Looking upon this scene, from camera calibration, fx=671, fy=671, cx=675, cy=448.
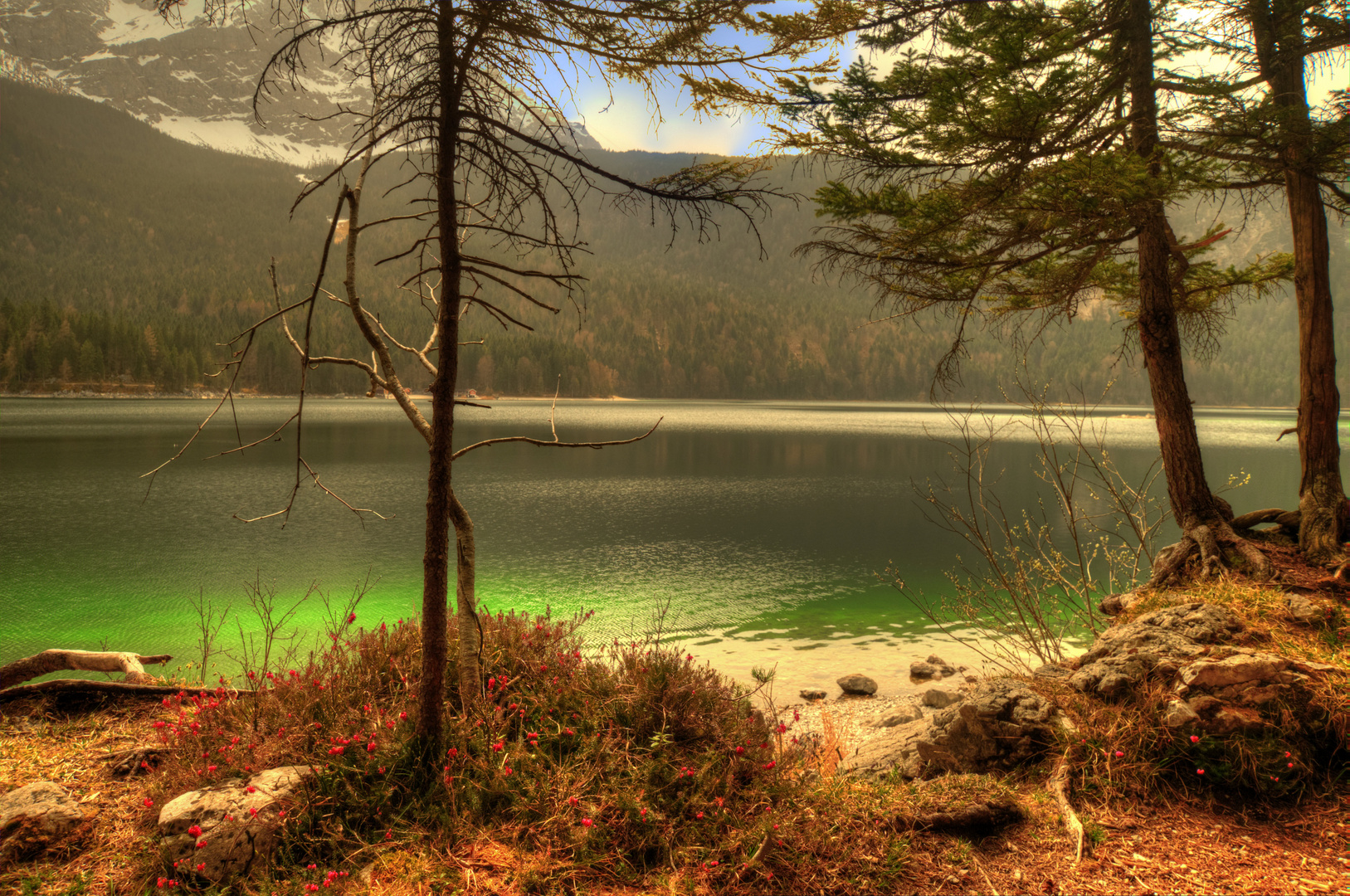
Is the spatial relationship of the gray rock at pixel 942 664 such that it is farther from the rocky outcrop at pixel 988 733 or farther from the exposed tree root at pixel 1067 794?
the exposed tree root at pixel 1067 794

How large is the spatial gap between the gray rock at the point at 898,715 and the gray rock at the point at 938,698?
0.17m

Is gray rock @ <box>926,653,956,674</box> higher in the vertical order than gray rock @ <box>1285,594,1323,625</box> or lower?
lower

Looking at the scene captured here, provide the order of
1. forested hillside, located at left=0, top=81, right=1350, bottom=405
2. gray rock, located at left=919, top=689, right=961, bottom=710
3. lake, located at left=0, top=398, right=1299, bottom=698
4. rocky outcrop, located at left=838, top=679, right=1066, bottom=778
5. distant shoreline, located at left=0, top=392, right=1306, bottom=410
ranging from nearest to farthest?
rocky outcrop, located at left=838, top=679, right=1066, bottom=778 < gray rock, located at left=919, top=689, right=961, bottom=710 < lake, located at left=0, top=398, right=1299, bottom=698 < distant shoreline, located at left=0, top=392, right=1306, bottom=410 < forested hillside, located at left=0, top=81, right=1350, bottom=405

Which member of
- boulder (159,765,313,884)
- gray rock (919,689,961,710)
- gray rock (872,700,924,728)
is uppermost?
boulder (159,765,313,884)

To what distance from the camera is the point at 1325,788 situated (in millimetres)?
4102

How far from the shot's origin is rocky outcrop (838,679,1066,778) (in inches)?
194

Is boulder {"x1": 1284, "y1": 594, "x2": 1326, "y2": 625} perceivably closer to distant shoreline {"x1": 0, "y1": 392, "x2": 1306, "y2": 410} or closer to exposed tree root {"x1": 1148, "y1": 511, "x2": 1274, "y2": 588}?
exposed tree root {"x1": 1148, "y1": 511, "x2": 1274, "y2": 588}

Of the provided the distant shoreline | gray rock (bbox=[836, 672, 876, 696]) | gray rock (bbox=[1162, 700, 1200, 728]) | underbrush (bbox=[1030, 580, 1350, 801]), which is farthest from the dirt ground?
the distant shoreline

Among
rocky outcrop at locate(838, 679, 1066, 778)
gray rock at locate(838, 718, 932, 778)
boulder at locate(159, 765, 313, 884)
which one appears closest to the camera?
boulder at locate(159, 765, 313, 884)

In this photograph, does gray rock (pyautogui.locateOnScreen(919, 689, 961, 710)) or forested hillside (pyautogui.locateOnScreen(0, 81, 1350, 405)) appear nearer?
gray rock (pyautogui.locateOnScreen(919, 689, 961, 710))

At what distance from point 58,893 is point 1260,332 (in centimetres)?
22979

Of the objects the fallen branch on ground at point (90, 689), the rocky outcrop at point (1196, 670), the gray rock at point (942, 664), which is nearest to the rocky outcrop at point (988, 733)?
the rocky outcrop at point (1196, 670)

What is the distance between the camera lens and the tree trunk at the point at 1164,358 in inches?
298

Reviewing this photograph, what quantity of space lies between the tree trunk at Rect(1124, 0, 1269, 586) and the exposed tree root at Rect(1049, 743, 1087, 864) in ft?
14.1
